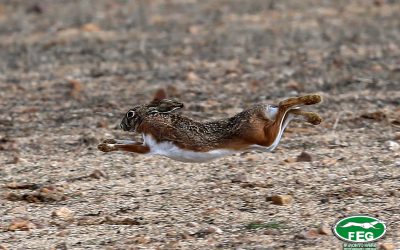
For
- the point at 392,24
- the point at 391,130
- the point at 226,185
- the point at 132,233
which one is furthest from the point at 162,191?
the point at 392,24

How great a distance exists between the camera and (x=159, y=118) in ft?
18.2

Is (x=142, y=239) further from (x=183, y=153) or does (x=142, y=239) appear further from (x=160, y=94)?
(x=160, y=94)

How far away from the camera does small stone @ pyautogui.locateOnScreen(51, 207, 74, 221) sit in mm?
5275

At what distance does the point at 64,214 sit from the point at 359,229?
142 centimetres

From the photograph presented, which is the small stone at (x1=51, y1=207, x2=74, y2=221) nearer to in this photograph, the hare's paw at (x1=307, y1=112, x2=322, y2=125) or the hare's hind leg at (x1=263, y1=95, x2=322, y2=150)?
the hare's hind leg at (x1=263, y1=95, x2=322, y2=150)

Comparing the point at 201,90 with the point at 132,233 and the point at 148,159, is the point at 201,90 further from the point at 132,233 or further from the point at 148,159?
the point at 132,233

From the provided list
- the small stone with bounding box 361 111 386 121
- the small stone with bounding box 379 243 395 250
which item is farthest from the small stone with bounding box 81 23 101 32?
the small stone with bounding box 379 243 395 250

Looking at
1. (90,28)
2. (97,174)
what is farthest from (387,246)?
(90,28)

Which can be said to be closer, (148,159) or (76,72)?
(148,159)

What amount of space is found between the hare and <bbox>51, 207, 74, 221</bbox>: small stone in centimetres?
42

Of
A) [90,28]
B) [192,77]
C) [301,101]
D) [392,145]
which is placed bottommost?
[392,145]

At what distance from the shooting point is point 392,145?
6.36 m

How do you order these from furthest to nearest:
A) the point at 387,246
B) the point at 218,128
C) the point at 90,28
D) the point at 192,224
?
the point at 90,28 → the point at 218,128 → the point at 192,224 → the point at 387,246

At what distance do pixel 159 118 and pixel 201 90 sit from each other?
8.42ft
